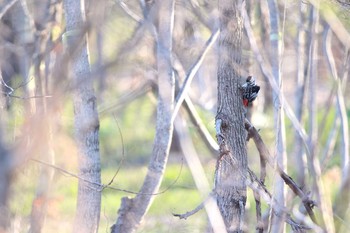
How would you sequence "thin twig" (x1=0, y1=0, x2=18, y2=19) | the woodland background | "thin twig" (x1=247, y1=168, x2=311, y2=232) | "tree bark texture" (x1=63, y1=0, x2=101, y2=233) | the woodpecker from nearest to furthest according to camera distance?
"thin twig" (x1=247, y1=168, x2=311, y2=232), the woodpecker, "tree bark texture" (x1=63, y1=0, x2=101, y2=233), the woodland background, "thin twig" (x1=0, y1=0, x2=18, y2=19)

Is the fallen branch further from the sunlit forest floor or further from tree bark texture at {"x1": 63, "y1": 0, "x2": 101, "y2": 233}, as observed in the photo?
tree bark texture at {"x1": 63, "y1": 0, "x2": 101, "y2": 233}

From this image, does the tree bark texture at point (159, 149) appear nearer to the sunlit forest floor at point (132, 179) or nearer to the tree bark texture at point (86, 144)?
the sunlit forest floor at point (132, 179)

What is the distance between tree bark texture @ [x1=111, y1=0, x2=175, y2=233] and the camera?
5.45m

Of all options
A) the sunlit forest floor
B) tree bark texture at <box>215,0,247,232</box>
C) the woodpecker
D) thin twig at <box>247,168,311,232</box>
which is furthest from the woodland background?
tree bark texture at <box>215,0,247,232</box>

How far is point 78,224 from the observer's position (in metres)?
5.29

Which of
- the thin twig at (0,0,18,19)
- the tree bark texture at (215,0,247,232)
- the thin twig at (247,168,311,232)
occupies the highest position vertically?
the thin twig at (0,0,18,19)

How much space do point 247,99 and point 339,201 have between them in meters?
1.83

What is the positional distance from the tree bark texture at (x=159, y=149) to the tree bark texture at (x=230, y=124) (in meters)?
1.11

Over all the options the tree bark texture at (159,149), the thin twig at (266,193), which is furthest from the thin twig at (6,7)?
the thin twig at (266,193)

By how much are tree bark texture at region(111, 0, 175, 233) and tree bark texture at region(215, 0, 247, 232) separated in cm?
111

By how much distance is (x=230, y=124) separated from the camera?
421 cm

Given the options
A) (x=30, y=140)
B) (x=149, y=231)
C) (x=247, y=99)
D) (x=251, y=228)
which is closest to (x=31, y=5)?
(x=149, y=231)

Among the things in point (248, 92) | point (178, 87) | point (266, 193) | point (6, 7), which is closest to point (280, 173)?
point (266, 193)

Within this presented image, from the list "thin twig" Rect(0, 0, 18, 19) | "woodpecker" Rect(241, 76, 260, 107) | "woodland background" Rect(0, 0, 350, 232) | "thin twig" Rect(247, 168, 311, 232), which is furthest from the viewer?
"thin twig" Rect(0, 0, 18, 19)
